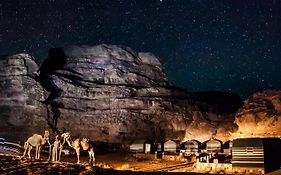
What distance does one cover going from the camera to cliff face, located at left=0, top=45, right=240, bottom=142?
68.6 metres

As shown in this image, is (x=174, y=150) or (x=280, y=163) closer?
(x=280, y=163)

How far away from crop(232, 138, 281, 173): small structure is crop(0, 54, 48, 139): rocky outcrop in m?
44.3

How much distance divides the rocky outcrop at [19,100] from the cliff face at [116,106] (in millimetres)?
194

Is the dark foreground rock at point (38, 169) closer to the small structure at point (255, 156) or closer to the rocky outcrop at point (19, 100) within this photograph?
the small structure at point (255, 156)

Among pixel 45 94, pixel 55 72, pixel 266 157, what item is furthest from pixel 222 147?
pixel 55 72

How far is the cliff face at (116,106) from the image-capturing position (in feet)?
225

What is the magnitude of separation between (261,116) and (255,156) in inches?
871

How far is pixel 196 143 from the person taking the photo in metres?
58.0

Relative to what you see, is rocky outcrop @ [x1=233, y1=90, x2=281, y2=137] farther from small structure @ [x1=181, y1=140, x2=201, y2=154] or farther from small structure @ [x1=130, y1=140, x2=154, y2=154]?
small structure @ [x1=130, y1=140, x2=154, y2=154]

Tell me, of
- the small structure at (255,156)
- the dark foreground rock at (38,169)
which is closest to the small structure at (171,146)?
the small structure at (255,156)

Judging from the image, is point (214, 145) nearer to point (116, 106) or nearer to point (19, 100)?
point (116, 106)

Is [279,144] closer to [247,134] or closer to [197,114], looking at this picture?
[247,134]

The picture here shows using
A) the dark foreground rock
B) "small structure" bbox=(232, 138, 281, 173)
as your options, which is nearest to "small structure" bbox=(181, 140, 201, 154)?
"small structure" bbox=(232, 138, 281, 173)

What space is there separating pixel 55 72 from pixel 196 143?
4009cm
